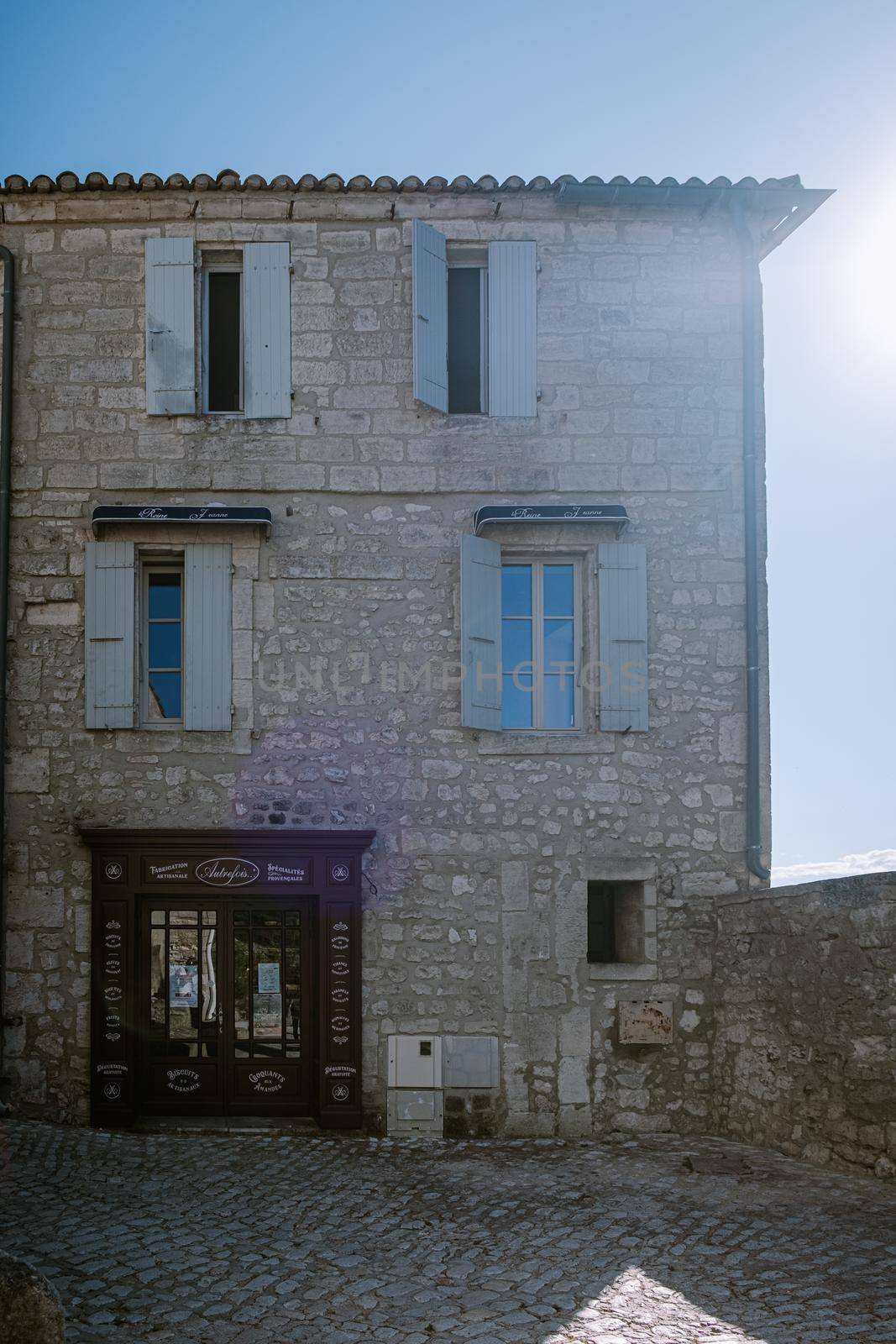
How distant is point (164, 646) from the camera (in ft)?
26.4

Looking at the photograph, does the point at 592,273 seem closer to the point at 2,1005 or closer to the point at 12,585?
the point at 12,585

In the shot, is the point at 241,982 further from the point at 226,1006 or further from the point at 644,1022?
the point at 644,1022

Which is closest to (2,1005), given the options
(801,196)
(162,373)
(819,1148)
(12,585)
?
(12,585)

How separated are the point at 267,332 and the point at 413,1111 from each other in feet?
18.5

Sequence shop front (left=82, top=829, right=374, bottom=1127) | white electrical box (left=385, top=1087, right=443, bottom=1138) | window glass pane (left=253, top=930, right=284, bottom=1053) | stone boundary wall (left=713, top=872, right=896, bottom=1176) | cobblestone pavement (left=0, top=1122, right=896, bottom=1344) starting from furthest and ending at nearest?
window glass pane (left=253, top=930, right=284, bottom=1053)
shop front (left=82, top=829, right=374, bottom=1127)
white electrical box (left=385, top=1087, right=443, bottom=1138)
stone boundary wall (left=713, top=872, right=896, bottom=1176)
cobblestone pavement (left=0, top=1122, right=896, bottom=1344)

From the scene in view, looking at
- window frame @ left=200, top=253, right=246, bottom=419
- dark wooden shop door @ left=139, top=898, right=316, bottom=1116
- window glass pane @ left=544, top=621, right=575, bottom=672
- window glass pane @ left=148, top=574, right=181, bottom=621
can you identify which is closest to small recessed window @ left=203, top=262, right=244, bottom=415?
window frame @ left=200, top=253, right=246, bottom=419

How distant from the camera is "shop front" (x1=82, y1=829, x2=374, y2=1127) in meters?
7.62

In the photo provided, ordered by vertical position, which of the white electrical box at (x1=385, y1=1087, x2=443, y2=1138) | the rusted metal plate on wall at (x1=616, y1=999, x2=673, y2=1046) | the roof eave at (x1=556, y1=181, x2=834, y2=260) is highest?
the roof eave at (x1=556, y1=181, x2=834, y2=260)

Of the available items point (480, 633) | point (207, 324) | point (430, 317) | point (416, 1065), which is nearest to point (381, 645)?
point (480, 633)

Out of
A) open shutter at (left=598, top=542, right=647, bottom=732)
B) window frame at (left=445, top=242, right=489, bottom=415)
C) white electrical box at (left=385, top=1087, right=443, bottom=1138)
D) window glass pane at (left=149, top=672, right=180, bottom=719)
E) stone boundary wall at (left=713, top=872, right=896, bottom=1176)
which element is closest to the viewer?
stone boundary wall at (left=713, top=872, right=896, bottom=1176)

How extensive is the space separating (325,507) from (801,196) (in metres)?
4.16

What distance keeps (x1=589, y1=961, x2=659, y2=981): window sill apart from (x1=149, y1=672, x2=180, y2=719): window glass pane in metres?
3.51

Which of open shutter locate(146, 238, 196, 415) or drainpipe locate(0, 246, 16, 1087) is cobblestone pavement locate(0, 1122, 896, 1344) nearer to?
drainpipe locate(0, 246, 16, 1087)

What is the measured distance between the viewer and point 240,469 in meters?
7.96
